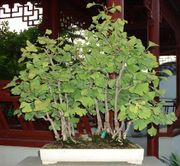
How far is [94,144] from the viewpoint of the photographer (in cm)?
193

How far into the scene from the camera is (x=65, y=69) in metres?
1.97

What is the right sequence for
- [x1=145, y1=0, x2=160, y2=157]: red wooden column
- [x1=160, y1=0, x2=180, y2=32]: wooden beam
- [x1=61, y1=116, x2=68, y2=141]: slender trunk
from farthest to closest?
[x1=160, y1=0, x2=180, y2=32]: wooden beam, [x1=145, y1=0, x2=160, y2=157]: red wooden column, [x1=61, y1=116, x2=68, y2=141]: slender trunk

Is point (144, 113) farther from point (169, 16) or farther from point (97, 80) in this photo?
point (169, 16)

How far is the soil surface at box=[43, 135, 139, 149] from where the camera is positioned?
1.89m

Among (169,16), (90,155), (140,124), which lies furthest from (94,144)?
(169,16)

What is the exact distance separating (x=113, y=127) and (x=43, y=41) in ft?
1.92

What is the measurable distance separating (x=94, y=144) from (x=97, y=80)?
0.30m

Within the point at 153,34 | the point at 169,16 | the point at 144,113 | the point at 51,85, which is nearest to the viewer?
the point at 144,113

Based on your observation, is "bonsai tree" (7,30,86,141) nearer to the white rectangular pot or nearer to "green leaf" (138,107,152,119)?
the white rectangular pot

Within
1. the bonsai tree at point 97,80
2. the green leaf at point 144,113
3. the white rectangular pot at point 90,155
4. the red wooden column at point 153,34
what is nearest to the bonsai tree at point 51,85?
the bonsai tree at point 97,80

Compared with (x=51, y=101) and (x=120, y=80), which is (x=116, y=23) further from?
(x=51, y=101)

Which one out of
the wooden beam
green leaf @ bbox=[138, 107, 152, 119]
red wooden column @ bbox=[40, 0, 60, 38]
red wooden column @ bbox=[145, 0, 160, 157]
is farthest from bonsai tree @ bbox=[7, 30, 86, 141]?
the wooden beam

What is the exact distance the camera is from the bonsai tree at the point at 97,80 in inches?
72.9

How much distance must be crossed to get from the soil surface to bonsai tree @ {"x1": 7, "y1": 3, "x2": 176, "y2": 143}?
0.18 feet
